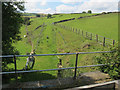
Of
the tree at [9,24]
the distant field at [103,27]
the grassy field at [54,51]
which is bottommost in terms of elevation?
the grassy field at [54,51]

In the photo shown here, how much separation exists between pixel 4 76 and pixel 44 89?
7.30 feet

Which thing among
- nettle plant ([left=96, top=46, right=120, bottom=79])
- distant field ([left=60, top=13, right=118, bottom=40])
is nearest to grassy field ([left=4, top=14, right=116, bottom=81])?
nettle plant ([left=96, top=46, right=120, bottom=79])

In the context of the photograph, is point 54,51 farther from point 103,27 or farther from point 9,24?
point 103,27

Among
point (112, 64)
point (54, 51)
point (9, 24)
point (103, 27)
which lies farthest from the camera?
point (103, 27)

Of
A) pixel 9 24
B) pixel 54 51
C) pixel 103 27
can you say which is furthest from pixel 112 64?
pixel 103 27

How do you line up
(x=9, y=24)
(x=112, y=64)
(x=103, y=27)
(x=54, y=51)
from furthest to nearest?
(x=103, y=27) < (x=54, y=51) < (x=9, y=24) < (x=112, y=64)

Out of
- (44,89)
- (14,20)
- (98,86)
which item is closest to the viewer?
(98,86)

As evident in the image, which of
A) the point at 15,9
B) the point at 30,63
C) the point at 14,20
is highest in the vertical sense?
the point at 15,9

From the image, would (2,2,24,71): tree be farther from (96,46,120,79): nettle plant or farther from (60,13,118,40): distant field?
(60,13,118,40): distant field

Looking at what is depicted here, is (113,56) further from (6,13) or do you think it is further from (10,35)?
(6,13)

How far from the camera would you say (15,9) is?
5992mm

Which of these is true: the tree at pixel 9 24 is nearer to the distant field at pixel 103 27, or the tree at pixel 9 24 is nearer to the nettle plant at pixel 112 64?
the nettle plant at pixel 112 64

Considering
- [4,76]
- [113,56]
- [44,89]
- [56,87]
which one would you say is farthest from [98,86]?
[4,76]

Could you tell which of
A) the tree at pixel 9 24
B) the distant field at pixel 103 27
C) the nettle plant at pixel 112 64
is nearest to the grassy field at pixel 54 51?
the tree at pixel 9 24
